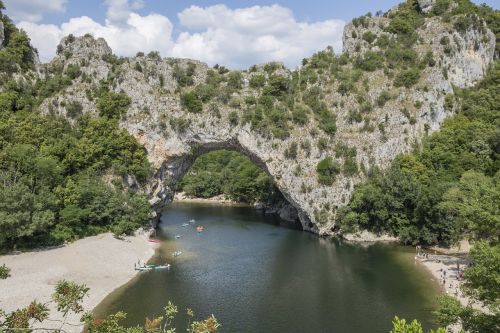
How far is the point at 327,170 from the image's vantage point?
212 ft

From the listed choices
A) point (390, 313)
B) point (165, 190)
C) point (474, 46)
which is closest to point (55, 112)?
point (165, 190)

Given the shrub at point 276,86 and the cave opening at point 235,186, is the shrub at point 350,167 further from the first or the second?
the shrub at point 276,86

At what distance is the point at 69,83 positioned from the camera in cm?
6681

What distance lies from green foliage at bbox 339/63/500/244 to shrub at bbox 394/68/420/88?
8.86 metres

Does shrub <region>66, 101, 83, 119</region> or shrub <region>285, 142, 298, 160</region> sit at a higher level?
shrub <region>66, 101, 83, 119</region>

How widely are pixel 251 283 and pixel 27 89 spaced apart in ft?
162

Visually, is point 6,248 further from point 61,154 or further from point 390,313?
point 390,313

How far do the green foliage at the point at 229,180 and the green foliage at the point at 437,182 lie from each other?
28.6 meters

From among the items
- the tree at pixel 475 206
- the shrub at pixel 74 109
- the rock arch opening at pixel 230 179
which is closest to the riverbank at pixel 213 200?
the rock arch opening at pixel 230 179

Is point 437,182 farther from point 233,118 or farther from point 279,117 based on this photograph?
point 233,118

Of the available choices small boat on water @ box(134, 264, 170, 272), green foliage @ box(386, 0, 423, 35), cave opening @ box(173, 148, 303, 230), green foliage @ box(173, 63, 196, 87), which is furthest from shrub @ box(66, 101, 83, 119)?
green foliage @ box(386, 0, 423, 35)

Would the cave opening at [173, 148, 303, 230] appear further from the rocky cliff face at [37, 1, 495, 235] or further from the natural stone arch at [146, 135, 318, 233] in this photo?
the rocky cliff face at [37, 1, 495, 235]

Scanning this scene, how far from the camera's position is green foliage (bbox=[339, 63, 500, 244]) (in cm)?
5303

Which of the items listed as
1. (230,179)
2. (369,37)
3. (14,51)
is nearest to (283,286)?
(369,37)
